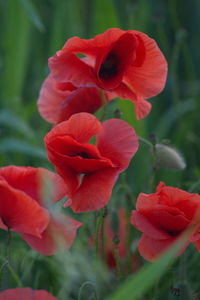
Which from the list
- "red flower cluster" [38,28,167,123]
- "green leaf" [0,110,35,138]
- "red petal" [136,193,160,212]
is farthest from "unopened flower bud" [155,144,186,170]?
"green leaf" [0,110,35,138]

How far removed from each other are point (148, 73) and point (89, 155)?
0.55ft

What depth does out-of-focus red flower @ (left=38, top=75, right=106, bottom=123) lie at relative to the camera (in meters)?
0.94

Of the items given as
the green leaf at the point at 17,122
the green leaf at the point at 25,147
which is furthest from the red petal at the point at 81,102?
the green leaf at the point at 17,122

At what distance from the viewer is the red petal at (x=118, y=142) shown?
83cm

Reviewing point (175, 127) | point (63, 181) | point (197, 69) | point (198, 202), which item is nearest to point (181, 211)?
point (198, 202)

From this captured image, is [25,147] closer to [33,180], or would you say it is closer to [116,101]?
[116,101]

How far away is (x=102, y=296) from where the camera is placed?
3.53 ft

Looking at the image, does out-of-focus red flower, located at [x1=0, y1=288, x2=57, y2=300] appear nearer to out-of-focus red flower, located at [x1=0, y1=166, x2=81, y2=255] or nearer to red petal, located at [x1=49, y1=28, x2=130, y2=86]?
out-of-focus red flower, located at [x1=0, y1=166, x2=81, y2=255]

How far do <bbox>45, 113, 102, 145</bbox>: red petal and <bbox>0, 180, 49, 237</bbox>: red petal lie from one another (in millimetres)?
75

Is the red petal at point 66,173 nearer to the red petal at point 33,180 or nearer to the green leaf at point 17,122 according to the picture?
the red petal at point 33,180

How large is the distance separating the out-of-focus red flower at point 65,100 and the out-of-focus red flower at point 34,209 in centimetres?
15

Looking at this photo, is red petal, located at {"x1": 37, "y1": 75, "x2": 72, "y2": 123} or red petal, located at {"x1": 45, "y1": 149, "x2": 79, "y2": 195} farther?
red petal, located at {"x1": 37, "y1": 75, "x2": 72, "y2": 123}

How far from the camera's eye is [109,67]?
3.06 feet

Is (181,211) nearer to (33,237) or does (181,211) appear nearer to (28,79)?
(33,237)
